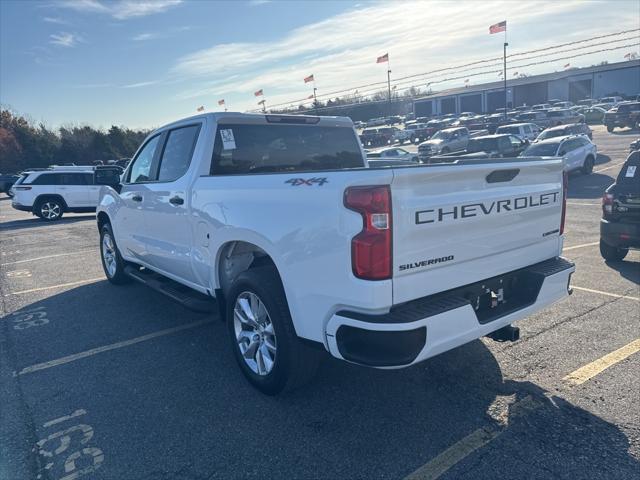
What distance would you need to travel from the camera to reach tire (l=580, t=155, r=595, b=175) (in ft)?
62.8

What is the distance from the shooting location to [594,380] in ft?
12.4

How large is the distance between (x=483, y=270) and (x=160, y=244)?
3385 millimetres

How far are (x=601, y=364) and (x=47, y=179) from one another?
1943 cm

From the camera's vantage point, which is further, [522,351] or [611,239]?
[611,239]

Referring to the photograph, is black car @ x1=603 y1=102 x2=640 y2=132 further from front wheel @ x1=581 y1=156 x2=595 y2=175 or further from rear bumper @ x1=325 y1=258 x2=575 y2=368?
rear bumper @ x1=325 y1=258 x2=575 y2=368

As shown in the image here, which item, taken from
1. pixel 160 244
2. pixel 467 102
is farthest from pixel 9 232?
pixel 467 102

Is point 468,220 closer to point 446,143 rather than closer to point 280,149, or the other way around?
point 280,149

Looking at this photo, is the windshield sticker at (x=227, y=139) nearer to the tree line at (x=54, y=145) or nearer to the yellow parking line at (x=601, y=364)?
the yellow parking line at (x=601, y=364)

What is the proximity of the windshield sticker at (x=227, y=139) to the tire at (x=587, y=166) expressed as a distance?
1811 cm

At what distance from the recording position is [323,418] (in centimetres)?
344

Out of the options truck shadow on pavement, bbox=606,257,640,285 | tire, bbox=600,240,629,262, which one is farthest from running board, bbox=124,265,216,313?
tire, bbox=600,240,629,262

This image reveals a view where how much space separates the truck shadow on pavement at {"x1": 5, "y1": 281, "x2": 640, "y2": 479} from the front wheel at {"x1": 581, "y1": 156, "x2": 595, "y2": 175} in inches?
681

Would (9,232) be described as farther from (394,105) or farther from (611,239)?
(394,105)

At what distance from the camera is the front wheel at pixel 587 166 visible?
19.1 meters
